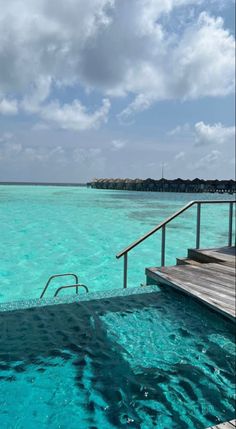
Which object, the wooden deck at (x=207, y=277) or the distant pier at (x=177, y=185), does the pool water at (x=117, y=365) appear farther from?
the distant pier at (x=177, y=185)

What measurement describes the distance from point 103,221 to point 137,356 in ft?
54.8

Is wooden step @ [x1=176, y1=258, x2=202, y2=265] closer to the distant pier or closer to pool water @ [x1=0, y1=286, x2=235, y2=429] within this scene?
pool water @ [x1=0, y1=286, x2=235, y2=429]

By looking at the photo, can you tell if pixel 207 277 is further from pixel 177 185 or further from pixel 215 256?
pixel 177 185

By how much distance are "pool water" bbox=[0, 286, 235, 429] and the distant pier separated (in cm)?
5748

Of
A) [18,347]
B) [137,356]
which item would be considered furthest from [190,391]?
[18,347]

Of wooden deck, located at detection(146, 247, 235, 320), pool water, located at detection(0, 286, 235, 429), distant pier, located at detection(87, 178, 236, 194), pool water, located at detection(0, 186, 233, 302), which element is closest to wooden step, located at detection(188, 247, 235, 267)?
wooden deck, located at detection(146, 247, 235, 320)

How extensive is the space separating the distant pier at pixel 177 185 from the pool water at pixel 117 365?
5748 cm

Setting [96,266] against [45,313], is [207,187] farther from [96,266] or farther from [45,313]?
[45,313]

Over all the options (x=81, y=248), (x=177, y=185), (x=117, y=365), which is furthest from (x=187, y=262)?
(x=177, y=185)

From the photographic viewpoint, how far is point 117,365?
10.9ft

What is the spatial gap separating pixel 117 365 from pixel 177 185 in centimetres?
6509

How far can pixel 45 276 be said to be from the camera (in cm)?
959

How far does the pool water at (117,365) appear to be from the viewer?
266 centimetres

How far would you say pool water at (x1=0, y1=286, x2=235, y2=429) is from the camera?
2664mm
